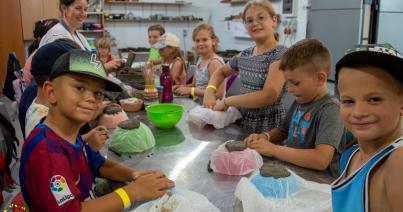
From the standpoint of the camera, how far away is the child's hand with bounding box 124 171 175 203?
1024 millimetres

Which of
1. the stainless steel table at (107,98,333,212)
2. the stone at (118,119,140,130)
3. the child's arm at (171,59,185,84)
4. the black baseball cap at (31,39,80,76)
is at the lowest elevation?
the stainless steel table at (107,98,333,212)

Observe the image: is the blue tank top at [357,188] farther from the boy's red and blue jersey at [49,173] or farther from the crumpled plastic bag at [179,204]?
the boy's red and blue jersey at [49,173]

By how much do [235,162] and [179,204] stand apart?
326mm

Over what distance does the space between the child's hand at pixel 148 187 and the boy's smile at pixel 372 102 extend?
1.89 feet

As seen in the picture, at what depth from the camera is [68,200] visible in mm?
920

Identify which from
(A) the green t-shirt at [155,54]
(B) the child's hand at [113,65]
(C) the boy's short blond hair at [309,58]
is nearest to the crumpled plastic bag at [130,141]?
(C) the boy's short blond hair at [309,58]

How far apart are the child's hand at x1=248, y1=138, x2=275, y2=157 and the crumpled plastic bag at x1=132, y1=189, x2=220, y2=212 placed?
1.36 feet

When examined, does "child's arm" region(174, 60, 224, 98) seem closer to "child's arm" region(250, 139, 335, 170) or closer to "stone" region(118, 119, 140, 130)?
"stone" region(118, 119, 140, 130)

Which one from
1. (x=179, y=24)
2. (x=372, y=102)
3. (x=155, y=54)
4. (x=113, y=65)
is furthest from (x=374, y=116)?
(x=179, y=24)

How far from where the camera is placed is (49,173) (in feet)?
2.99

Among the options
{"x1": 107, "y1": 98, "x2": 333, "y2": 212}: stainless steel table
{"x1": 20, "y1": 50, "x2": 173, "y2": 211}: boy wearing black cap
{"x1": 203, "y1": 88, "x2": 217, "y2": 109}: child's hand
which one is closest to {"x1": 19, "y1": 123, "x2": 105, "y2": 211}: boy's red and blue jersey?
{"x1": 20, "y1": 50, "x2": 173, "y2": 211}: boy wearing black cap

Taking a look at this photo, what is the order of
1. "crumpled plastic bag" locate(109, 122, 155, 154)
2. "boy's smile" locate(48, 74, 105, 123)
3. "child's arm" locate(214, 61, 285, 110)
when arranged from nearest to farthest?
"boy's smile" locate(48, 74, 105, 123)
"crumpled plastic bag" locate(109, 122, 155, 154)
"child's arm" locate(214, 61, 285, 110)

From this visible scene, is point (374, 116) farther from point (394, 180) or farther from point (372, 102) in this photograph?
point (394, 180)

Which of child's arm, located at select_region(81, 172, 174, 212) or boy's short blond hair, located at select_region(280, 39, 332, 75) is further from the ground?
boy's short blond hair, located at select_region(280, 39, 332, 75)
